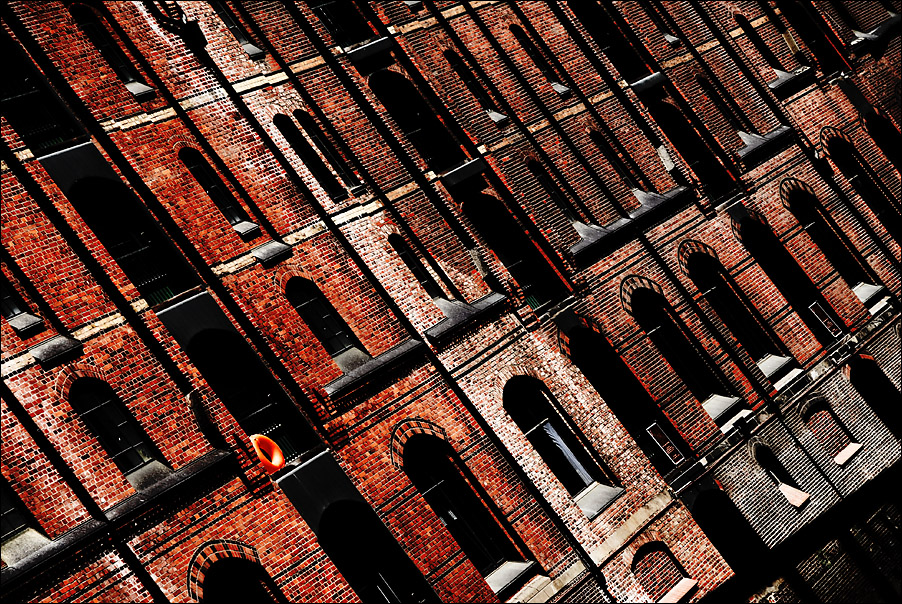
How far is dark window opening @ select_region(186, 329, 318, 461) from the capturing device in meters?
11.9

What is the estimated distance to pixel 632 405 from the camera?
15.6 m

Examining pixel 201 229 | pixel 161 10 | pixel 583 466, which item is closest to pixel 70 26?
pixel 161 10

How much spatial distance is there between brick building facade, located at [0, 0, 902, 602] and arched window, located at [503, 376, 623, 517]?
52 mm

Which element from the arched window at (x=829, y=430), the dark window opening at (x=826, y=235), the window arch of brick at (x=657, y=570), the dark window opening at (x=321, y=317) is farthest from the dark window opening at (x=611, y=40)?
the window arch of brick at (x=657, y=570)

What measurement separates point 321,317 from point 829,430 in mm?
10640

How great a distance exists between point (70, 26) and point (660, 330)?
36.7 ft

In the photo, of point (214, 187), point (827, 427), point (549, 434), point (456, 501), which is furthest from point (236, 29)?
point (827, 427)

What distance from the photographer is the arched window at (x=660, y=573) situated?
1430cm

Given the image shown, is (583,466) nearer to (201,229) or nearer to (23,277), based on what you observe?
(201,229)

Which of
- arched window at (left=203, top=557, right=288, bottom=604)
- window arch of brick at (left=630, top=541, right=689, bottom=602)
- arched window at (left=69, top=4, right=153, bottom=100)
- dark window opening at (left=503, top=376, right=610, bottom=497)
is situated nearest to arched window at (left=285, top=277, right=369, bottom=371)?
dark window opening at (left=503, top=376, right=610, bottom=497)

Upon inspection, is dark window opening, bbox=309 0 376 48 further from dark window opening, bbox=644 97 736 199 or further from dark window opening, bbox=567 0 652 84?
dark window opening, bbox=644 97 736 199

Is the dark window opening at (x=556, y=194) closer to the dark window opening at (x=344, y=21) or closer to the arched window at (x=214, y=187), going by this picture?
the dark window opening at (x=344, y=21)

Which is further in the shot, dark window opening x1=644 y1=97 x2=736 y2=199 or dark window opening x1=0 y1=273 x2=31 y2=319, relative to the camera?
dark window opening x1=644 y1=97 x2=736 y2=199

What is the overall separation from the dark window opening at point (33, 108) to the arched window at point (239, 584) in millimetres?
5976
